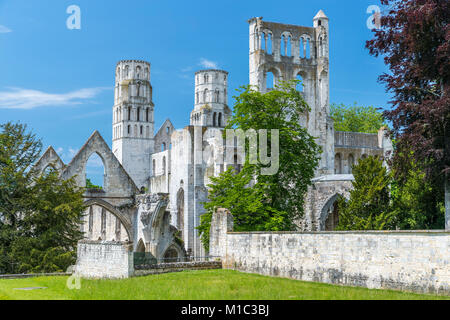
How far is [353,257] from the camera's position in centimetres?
1730

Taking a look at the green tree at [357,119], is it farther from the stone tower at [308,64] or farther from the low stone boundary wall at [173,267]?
the low stone boundary wall at [173,267]

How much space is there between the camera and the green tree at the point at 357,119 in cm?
7625


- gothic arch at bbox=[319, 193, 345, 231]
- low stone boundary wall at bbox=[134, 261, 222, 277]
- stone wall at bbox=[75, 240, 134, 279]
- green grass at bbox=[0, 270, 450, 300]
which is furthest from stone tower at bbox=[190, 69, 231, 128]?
green grass at bbox=[0, 270, 450, 300]

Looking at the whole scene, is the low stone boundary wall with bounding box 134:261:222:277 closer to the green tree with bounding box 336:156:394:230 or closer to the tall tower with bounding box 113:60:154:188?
the green tree with bounding box 336:156:394:230

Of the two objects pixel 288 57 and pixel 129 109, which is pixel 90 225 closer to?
pixel 288 57

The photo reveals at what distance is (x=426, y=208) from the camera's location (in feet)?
93.2

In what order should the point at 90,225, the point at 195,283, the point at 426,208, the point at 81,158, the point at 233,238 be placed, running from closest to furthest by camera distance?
the point at 195,283, the point at 233,238, the point at 426,208, the point at 81,158, the point at 90,225

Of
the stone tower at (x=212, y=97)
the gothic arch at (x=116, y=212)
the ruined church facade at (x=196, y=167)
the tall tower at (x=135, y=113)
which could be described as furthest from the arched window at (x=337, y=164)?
the stone tower at (x=212, y=97)

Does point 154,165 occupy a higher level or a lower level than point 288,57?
lower

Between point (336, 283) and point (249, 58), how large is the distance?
36.5 m

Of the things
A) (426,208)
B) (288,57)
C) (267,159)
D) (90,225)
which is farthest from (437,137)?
(90,225)

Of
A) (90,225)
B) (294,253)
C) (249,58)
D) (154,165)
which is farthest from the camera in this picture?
(154,165)

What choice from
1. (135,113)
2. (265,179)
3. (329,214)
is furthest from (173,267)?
(135,113)

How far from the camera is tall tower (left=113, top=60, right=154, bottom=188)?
96438 millimetres
